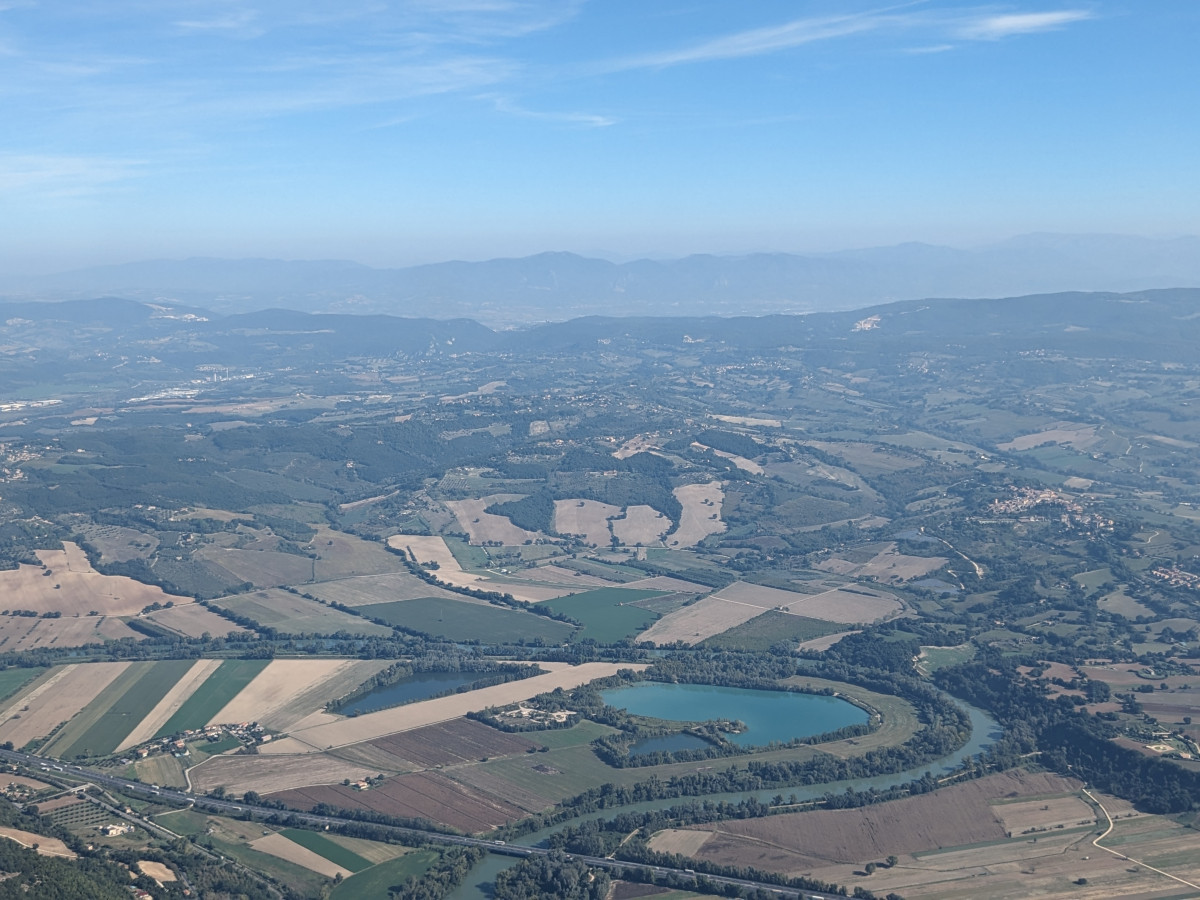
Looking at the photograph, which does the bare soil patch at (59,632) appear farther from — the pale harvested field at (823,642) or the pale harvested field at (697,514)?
the pale harvested field at (697,514)

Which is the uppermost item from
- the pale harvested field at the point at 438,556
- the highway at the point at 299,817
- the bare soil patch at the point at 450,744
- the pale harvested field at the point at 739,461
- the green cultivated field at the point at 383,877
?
the pale harvested field at the point at 739,461

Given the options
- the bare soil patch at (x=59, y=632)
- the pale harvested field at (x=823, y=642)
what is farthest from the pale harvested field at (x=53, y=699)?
the pale harvested field at (x=823, y=642)

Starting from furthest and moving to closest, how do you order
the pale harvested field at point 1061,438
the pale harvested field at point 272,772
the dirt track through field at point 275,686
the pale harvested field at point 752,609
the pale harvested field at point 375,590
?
the pale harvested field at point 1061,438, the pale harvested field at point 375,590, the pale harvested field at point 752,609, the dirt track through field at point 275,686, the pale harvested field at point 272,772

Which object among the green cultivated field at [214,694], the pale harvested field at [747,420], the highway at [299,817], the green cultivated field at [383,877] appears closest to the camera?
the green cultivated field at [383,877]

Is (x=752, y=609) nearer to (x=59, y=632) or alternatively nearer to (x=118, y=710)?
(x=118, y=710)

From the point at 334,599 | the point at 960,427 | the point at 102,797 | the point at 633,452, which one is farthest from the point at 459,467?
the point at 102,797

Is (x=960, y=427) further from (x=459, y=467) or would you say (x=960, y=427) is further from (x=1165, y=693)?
(x=1165, y=693)
